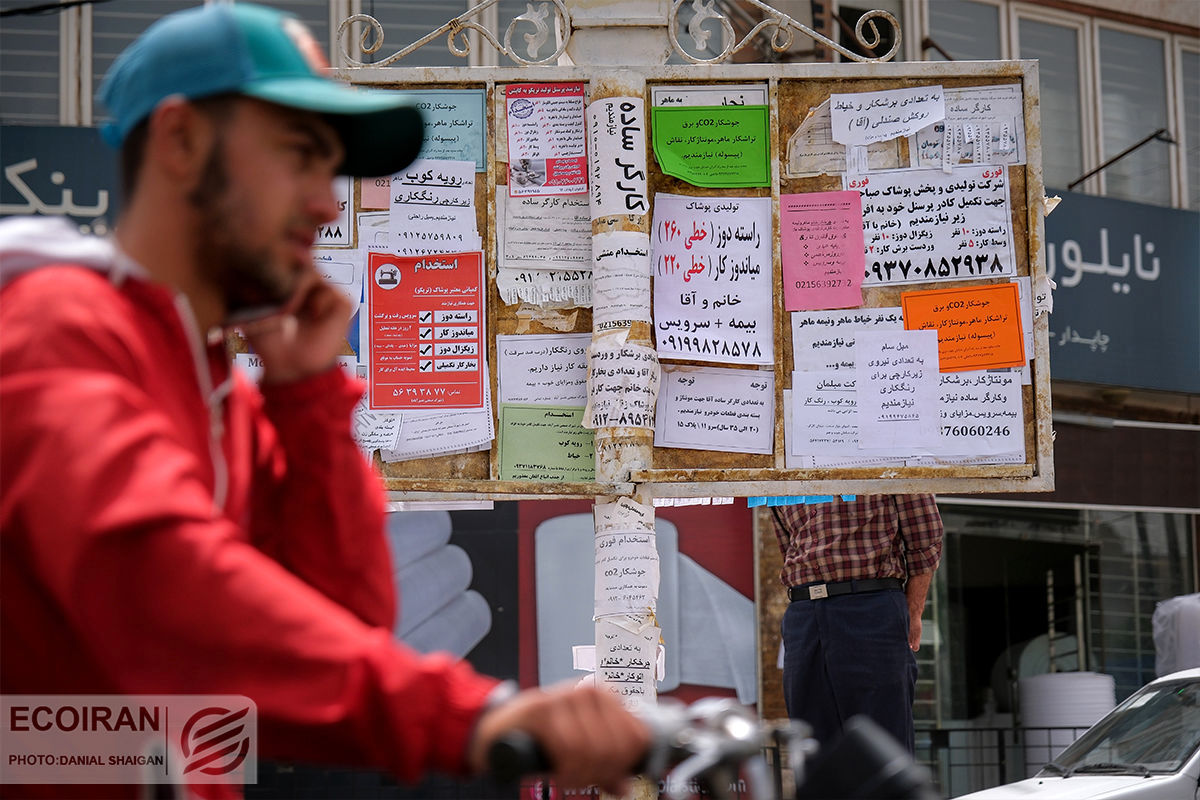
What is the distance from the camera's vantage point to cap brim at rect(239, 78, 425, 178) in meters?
1.73

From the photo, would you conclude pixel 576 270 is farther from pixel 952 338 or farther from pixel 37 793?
pixel 37 793

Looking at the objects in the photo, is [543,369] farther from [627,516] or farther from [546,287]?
[627,516]

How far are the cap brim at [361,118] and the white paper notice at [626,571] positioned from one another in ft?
9.89

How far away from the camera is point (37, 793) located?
172 cm

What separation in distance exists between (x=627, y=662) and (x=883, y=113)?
1.97m

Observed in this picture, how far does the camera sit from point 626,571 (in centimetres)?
498

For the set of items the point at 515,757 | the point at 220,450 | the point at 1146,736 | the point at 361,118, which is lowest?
the point at 1146,736

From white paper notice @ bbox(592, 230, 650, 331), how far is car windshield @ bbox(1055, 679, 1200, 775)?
3.38 metres

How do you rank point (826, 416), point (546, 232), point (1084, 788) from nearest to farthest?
point (826, 416), point (546, 232), point (1084, 788)

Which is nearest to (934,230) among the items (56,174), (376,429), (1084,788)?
(376,429)

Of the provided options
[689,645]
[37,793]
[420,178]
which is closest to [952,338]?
A: [420,178]

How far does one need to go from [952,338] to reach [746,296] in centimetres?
68

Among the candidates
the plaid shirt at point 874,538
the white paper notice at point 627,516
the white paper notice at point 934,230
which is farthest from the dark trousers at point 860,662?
the white paper notice at point 934,230

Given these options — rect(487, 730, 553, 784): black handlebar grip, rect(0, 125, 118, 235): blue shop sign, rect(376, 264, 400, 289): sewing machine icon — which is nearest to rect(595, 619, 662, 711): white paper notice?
rect(376, 264, 400, 289): sewing machine icon
